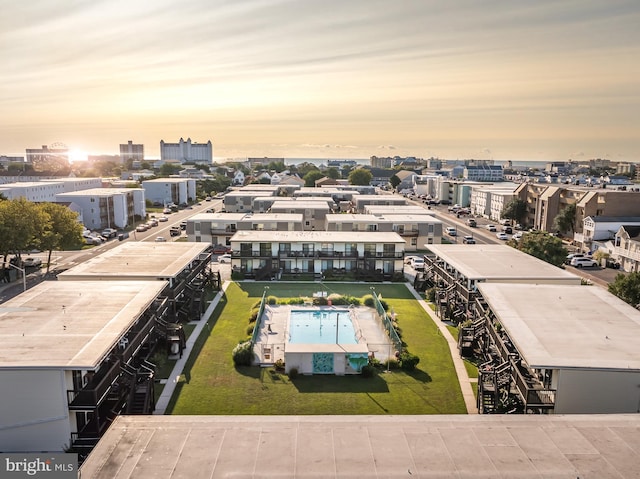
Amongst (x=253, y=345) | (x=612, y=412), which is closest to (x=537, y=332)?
(x=612, y=412)

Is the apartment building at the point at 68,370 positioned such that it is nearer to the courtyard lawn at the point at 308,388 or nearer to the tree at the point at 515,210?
the courtyard lawn at the point at 308,388

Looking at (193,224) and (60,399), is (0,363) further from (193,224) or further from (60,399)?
(193,224)

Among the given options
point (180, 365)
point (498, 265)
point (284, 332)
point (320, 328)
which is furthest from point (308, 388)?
point (498, 265)

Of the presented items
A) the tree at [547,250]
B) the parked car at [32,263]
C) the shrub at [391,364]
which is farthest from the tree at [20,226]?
the tree at [547,250]

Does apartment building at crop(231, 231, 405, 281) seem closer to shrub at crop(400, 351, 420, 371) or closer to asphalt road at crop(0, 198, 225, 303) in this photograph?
asphalt road at crop(0, 198, 225, 303)

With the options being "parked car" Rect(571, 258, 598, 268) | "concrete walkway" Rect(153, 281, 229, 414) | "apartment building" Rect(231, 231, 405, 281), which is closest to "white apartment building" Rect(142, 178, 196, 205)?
"apartment building" Rect(231, 231, 405, 281)

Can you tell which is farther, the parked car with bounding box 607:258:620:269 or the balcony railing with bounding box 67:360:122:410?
the parked car with bounding box 607:258:620:269
